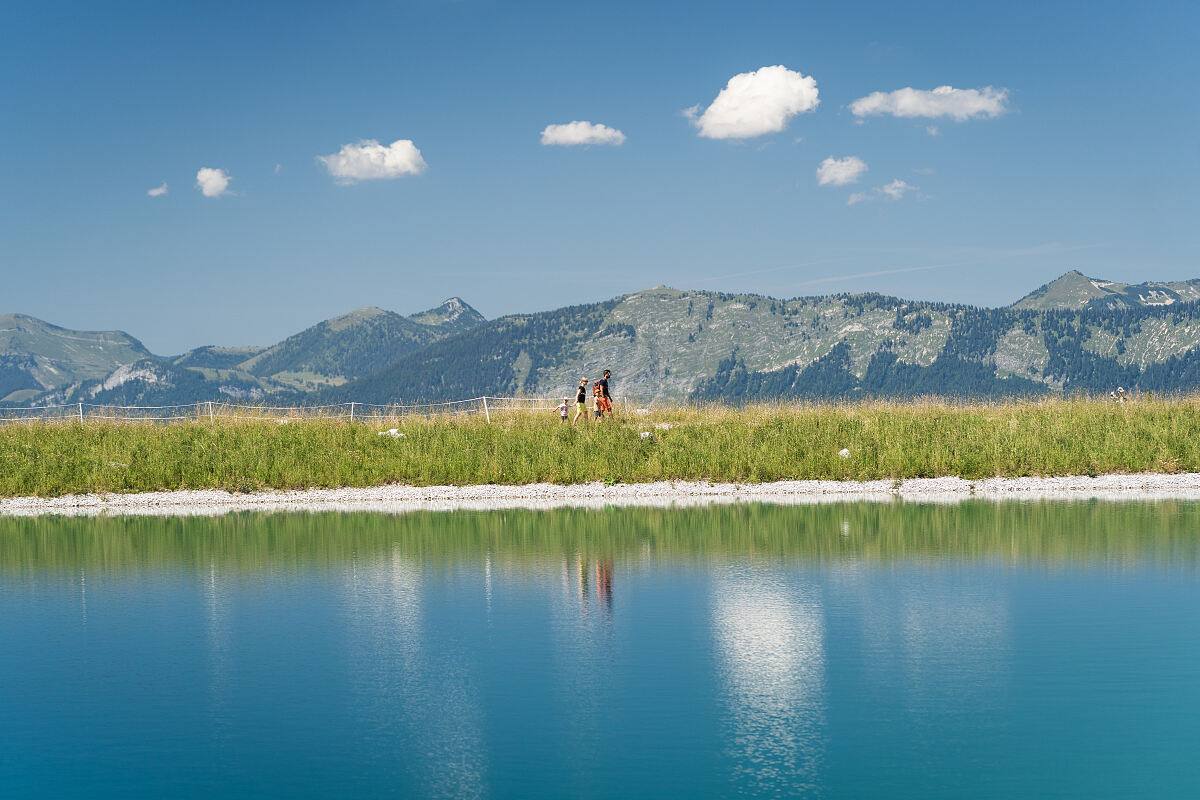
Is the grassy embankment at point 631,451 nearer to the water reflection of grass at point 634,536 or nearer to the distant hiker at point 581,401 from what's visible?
the distant hiker at point 581,401

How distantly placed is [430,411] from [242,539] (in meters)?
23.8

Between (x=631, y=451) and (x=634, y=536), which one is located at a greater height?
(x=631, y=451)

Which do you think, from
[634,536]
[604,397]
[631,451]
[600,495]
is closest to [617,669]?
[634,536]

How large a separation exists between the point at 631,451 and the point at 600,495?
451cm

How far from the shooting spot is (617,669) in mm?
13859

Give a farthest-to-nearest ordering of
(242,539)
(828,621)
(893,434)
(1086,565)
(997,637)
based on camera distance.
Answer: (893,434) → (242,539) → (1086,565) → (828,621) → (997,637)

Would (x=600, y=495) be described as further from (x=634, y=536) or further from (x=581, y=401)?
(x=581, y=401)

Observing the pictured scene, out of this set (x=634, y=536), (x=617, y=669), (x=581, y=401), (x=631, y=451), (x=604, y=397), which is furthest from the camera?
(x=604, y=397)

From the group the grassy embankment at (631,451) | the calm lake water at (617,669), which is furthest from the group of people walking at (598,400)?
the calm lake water at (617,669)

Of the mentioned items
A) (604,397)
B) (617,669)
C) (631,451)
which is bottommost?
(617,669)

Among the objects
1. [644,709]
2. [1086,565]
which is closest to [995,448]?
[1086,565]

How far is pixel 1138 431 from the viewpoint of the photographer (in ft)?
131

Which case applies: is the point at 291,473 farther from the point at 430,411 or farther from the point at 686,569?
the point at 686,569

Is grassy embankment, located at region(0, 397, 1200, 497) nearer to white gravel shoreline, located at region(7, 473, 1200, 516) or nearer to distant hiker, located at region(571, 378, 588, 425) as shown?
white gravel shoreline, located at region(7, 473, 1200, 516)
